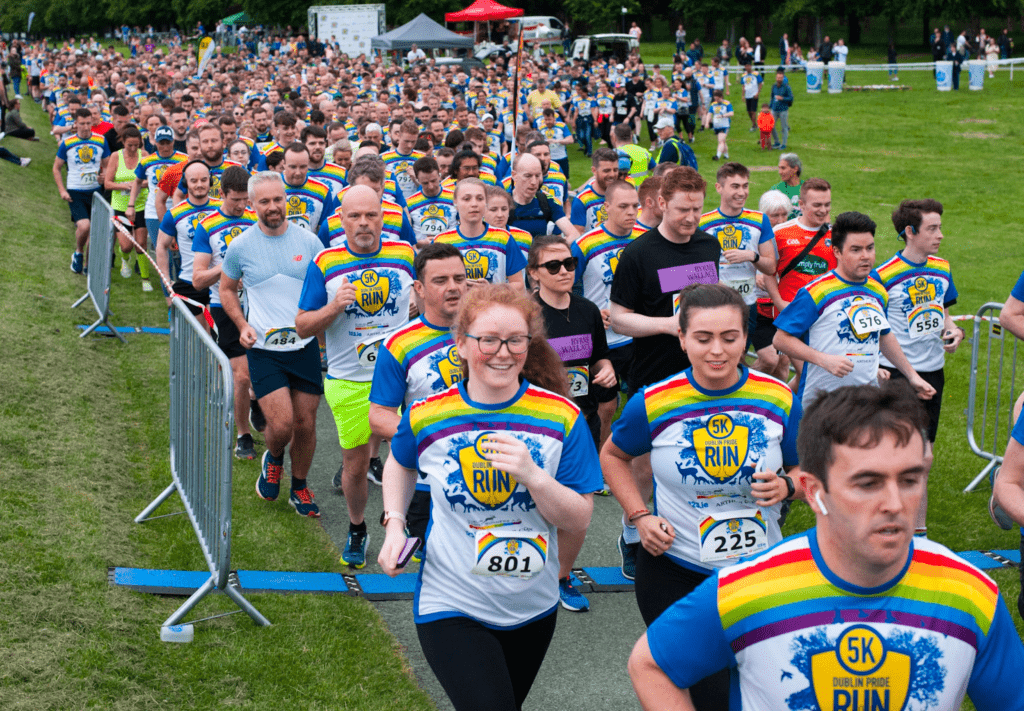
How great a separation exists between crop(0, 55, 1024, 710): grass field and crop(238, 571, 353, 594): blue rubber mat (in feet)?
0.38

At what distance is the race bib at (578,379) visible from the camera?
6574 mm

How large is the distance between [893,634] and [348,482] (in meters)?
4.47

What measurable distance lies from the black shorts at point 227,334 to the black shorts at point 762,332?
400 centimetres

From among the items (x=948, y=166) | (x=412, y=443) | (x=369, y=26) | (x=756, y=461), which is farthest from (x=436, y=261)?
(x=369, y=26)

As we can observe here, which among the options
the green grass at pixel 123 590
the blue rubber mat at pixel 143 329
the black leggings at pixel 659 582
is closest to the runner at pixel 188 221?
the green grass at pixel 123 590

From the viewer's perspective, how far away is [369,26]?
5691cm

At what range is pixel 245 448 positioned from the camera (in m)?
8.72

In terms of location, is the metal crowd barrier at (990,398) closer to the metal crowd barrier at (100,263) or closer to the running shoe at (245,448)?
the running shoe at (245,448)

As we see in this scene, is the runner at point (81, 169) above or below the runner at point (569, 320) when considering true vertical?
above

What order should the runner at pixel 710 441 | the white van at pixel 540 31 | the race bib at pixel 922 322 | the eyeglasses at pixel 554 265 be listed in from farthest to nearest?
1. the white van at pixel 540 31
2. the race bib at pixel 922 322
3. the eyeglasses at pixel 554 265
4. the runner at pixel 710 441

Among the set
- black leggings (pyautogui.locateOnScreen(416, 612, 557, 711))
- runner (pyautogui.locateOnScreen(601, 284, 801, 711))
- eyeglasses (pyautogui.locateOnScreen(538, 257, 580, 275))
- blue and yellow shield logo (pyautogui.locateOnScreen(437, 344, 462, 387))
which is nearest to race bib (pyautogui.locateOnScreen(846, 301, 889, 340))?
eyeglasses (pyautogui.locateOnScreen(538, 257, 580, 275))

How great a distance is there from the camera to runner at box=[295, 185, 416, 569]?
6.49 metres

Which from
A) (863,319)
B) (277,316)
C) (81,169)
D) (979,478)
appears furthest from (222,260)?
(81,169)

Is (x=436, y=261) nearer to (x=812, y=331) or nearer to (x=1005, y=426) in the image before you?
(x=812, y=331)
